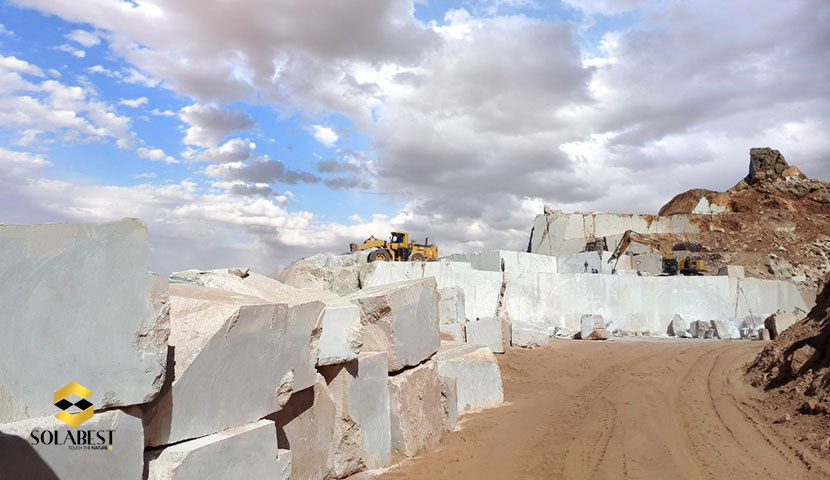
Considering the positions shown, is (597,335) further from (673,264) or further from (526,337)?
(673,264)

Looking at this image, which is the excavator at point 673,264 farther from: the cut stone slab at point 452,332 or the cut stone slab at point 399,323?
the cut stone slab at point 399,323

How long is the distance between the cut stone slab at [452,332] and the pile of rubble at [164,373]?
620 cm

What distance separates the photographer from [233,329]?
122 inches

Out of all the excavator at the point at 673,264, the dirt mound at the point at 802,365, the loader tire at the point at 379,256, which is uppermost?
the loader tire at the point at 379,256

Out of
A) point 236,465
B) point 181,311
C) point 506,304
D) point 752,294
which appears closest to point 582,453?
point 236,465

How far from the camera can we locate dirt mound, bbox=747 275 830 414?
6.80 m

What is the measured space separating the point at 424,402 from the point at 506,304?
53.7 feet

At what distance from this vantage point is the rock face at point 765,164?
47.1 m

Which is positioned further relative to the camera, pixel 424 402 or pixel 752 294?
pixel 752 294

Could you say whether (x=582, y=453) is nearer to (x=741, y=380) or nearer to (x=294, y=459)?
(x=294, y=459)

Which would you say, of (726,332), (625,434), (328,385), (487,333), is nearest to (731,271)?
(726,332)

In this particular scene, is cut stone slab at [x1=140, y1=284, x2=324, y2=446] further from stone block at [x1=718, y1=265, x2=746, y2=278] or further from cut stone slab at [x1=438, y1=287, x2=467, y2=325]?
stone block at [x1=718, y1=265, x2=746, y2=278]

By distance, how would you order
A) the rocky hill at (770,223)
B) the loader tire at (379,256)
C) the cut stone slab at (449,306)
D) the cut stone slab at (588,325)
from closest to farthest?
the cut stone slab at (449,306)
the cut stone slab at (588,325)
the loader tire at (379,256)
the rocky hill at (770,223)

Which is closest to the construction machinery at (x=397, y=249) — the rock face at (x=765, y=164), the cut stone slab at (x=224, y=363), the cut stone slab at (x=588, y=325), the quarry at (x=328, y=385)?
the cut stone slab at (x=588, y=325)
